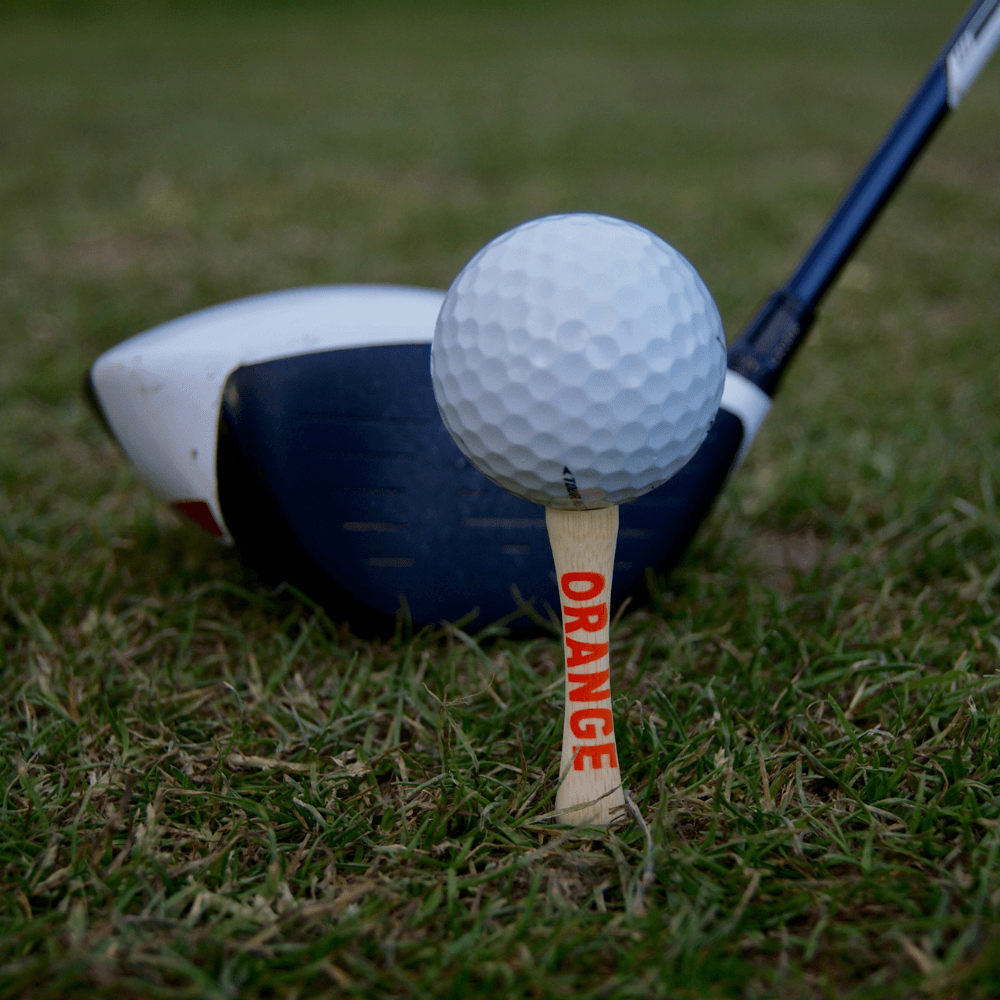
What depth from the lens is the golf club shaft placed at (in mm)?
1840

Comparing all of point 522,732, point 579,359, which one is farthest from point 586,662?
point 579,359

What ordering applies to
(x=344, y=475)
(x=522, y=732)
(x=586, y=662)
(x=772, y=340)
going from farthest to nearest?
(x=772, y=340) → (x=344, y=475) → (x=522, y=732) → (x=586, y=662)

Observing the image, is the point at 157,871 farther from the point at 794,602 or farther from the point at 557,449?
the point at 794,602

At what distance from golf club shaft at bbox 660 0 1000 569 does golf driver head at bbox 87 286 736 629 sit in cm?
38

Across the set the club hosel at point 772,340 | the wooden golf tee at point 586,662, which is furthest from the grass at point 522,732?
the club hosel at point 772,340

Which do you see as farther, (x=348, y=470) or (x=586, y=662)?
(x=348, y=470)

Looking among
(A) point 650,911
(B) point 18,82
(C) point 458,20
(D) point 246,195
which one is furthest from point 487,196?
(C) point 458,20

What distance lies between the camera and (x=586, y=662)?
1195 millimetres

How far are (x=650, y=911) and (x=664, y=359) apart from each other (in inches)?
26.5

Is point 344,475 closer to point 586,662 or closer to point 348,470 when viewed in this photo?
point 348,470

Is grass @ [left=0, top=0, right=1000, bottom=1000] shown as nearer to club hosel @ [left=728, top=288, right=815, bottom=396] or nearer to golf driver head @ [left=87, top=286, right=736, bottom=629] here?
golf driver head @ [left=87, top=286, right=736, bottom=629]

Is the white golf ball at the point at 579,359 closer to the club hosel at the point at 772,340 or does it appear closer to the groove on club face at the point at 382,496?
the groove on club face at the point at 382,496

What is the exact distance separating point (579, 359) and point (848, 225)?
1.18 meters

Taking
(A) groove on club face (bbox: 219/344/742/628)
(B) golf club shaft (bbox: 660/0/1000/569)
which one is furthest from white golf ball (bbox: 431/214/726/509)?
(B) golf club shaft (bbox: 660/0/1000/569)
